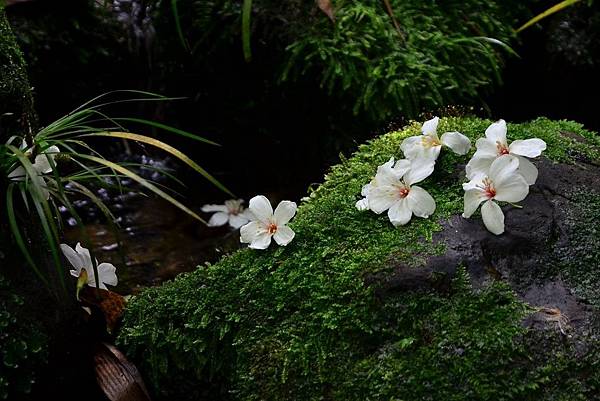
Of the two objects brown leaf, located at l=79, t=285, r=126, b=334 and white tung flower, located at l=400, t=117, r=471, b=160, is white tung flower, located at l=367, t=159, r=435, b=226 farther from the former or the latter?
brown leaf, located at l=79, t=285, r=126, b=334

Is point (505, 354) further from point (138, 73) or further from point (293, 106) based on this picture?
point (138, 73)

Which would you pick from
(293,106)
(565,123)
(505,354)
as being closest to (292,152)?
(293,106)

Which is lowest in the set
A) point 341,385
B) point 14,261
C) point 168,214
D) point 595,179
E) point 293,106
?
point 168,214

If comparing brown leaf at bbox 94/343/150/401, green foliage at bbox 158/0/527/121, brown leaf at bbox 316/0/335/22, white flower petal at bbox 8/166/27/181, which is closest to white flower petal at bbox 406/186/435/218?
brown leaf at bbox 94/343/150/401

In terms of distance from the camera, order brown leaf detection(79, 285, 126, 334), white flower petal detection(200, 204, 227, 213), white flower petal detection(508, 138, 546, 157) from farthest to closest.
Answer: white flower petal detection(200, 204, 227, 213) < brown leaf detection(79, 285, 126, 334) < white flower petal detection(508, 138, 546, 157)

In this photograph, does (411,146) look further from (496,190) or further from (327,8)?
(327,8)

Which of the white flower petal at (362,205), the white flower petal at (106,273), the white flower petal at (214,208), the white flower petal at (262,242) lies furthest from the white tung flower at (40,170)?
the white flower petal at (214,208)
